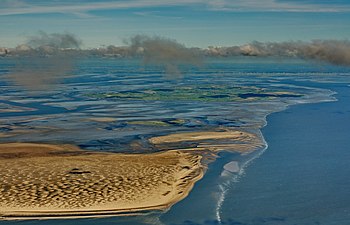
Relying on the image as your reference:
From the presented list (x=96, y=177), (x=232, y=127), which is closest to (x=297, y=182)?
(x=96, y=177)

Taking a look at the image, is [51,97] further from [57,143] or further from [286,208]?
[286,208]

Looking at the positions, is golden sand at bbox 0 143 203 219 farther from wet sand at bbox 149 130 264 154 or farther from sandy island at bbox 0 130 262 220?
wet sand at bbox 149 130 264 154

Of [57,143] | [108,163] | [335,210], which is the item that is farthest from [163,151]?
[335,210]

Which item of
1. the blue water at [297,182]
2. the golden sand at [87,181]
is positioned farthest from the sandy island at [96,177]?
the blue water at [297,182]

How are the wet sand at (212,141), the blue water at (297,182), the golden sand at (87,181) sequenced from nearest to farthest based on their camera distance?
the blue water at (297,182)
the golden sand at (87,181)
the wet sand at (212,141)

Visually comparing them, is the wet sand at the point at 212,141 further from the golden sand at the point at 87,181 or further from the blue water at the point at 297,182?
the golden sand at the point at 87,181

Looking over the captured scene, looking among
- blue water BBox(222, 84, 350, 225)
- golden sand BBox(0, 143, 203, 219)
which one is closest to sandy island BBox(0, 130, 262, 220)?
golden sand BBox(0, 143, 203, 219)
